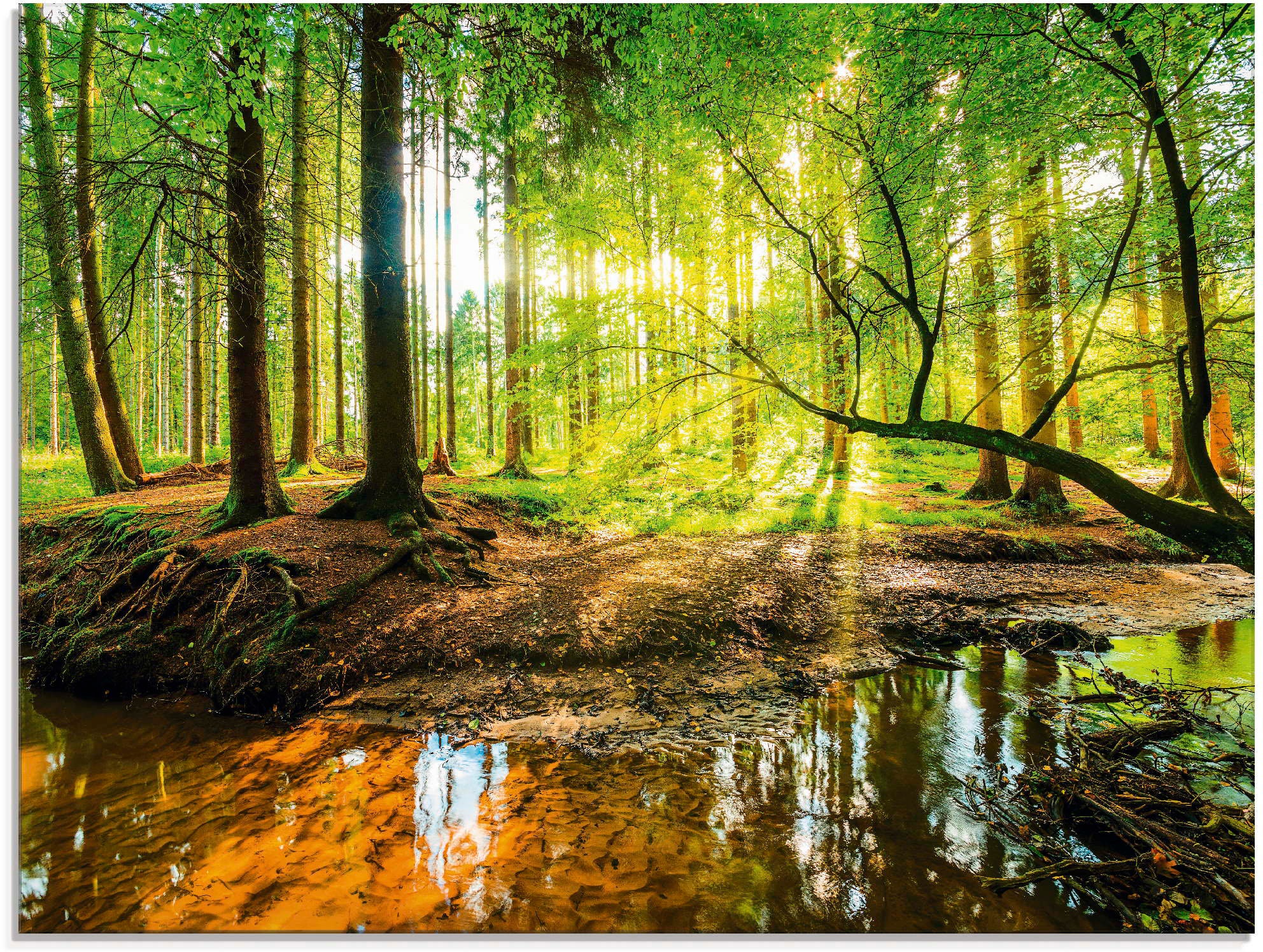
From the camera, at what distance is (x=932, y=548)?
8.13 metres

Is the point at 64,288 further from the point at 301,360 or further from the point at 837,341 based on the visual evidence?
the point at 837,341

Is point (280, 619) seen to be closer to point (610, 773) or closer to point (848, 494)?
point (610, 773)

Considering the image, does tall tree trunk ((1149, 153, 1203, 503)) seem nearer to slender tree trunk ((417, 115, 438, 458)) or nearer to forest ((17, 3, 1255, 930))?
forest ((17, 3, 1255, 930))

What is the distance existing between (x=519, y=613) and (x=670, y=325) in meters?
3.57

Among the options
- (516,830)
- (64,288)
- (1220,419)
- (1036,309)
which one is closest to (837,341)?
(1036,309)

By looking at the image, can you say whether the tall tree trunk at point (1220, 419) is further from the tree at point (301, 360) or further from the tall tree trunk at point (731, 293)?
the tree at point (301, 360)

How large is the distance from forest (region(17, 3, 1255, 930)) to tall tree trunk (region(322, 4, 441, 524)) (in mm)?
50

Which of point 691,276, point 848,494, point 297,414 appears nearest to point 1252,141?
point 691,276

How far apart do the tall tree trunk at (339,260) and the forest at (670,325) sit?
0.16 metres

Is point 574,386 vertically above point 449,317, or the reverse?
point 449,317

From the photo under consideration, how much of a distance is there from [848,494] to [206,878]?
41.5 ft

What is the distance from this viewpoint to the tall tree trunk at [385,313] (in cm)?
546

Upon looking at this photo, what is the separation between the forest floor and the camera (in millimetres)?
3840

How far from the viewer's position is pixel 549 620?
482 cm
